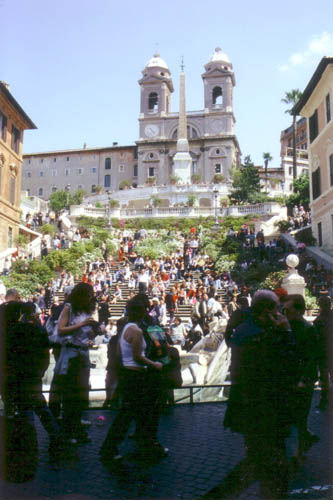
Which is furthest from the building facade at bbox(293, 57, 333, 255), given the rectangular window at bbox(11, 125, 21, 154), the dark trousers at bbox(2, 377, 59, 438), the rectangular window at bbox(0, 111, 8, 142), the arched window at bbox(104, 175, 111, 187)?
the arched window at bbox(104, 175, 111, 187)

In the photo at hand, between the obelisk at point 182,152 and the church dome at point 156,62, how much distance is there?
868 centimetres

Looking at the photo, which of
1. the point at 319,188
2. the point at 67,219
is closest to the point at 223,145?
the point at 67,219

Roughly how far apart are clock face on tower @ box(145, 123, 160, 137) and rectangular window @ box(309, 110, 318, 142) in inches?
2088

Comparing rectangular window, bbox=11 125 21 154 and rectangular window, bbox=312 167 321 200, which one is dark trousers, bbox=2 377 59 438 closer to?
rectangular window, bbox=312 167 321 200

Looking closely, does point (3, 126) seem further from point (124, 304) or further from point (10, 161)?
point (124, 304)

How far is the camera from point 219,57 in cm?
8181

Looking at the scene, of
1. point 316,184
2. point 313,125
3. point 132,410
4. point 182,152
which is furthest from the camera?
point 182,152

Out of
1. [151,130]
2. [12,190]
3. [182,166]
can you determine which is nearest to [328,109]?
[12,190]

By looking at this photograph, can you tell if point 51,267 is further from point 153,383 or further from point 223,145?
point 223,145

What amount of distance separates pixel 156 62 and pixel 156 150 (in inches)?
647

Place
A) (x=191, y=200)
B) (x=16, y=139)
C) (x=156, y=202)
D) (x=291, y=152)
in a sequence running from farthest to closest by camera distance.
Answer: (x=291, y=152) → (x=156, y=202) → (x=191, y=200) → (x=16, y=139)

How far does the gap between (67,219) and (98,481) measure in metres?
37.3

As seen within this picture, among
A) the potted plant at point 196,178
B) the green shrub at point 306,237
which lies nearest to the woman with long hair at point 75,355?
the green shrub at point 306,237

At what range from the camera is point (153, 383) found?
5488 millimetres
